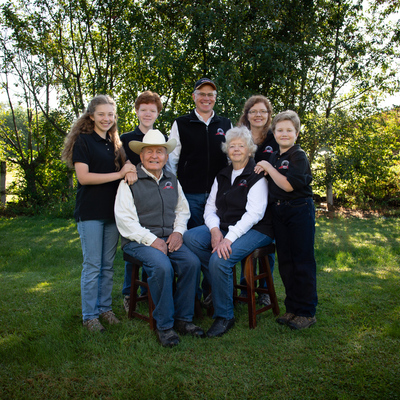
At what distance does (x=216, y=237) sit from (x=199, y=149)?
1058mm

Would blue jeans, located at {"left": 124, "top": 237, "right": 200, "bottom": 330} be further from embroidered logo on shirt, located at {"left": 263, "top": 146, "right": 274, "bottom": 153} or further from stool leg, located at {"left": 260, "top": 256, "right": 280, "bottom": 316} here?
embroidered logo on shirt, located at {"left": 263, "top": 146, "right": 274, "bottom": 153}

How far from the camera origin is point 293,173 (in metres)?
2.95

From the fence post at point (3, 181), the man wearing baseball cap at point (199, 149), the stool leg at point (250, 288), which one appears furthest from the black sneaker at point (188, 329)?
the fence post at point (3, 181)

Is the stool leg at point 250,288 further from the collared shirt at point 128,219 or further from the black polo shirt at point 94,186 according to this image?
the black polo shirt at point 94,186

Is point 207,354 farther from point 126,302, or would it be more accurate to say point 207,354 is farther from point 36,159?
point 36,159

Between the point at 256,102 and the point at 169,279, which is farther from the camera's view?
the point at 256,102

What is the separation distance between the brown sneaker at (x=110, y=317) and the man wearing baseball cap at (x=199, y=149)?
3.91 ft

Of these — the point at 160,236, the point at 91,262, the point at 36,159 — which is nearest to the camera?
the point at 91,262

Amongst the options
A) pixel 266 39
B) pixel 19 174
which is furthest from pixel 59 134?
pixel 266 39

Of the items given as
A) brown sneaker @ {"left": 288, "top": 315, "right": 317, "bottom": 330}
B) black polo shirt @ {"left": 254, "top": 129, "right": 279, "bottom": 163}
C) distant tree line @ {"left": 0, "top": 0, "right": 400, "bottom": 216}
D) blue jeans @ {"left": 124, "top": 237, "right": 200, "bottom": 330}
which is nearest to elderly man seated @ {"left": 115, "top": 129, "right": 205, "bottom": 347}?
blue jeans @ {"left": 124, "top": 237, "right": 200, "bottom": 330}

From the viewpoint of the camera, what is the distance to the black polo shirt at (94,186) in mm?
3027

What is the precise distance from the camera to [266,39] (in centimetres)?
791

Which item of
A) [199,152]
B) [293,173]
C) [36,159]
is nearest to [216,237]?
[293,173]

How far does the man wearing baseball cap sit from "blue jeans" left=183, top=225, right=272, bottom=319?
58cm
